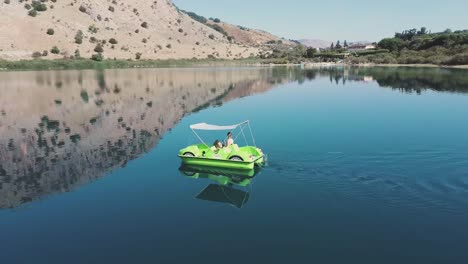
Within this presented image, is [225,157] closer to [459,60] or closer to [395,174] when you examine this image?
[395,174]

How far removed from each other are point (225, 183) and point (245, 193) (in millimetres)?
1986

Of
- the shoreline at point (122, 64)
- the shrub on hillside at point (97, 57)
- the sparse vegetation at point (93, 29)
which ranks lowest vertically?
the shoreline at point (122, 64)

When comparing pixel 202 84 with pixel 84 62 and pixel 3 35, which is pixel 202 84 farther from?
pixel 3 35

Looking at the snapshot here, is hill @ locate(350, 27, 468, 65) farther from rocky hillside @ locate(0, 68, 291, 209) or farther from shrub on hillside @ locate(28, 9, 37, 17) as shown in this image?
shrub on hillside @ locate(28, 9, 37, 17)

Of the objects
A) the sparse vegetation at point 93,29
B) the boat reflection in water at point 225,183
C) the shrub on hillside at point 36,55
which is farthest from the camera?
the sparse vegetation at point 93,29

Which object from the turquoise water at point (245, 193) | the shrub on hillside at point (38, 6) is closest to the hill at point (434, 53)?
the turquoise water at point (245, 193)

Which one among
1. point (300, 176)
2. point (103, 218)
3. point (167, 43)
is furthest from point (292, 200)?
point (167, 43)

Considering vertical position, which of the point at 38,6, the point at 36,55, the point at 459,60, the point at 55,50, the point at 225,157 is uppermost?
the point at 38,6

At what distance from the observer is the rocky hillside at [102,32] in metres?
108

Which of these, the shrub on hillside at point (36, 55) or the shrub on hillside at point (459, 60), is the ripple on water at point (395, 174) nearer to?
the shrub on hillside at point (36, 55)

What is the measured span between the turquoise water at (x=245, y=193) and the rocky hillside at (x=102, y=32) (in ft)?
255

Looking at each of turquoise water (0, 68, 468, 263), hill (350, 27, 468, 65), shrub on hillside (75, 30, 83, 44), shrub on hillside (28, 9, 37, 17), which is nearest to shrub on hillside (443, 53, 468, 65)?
hill (350, 27, 468, 65)

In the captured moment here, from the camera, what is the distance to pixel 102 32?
4916 inches

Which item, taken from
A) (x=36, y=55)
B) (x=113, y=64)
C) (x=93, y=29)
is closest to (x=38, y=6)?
(x=93, y=29)
